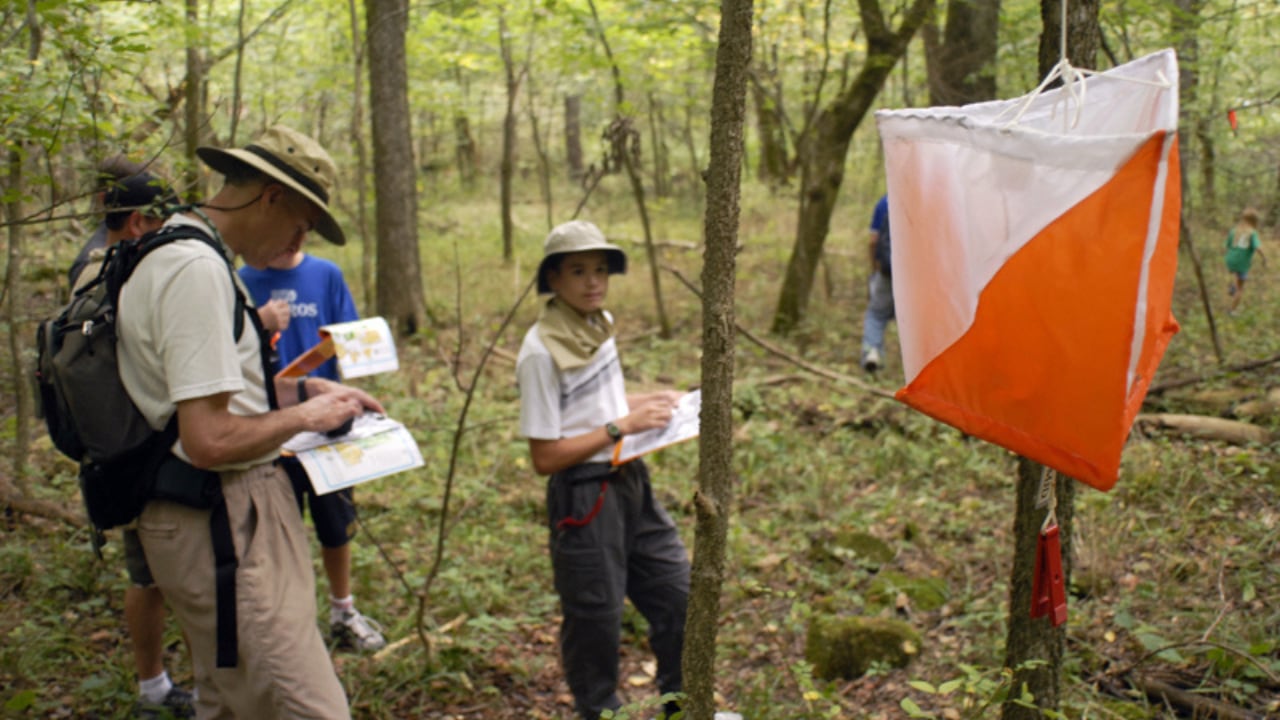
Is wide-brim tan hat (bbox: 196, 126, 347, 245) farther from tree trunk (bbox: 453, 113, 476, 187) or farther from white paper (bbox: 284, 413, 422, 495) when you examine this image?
tree trunk (bbox: 453, 113, 476, 187)

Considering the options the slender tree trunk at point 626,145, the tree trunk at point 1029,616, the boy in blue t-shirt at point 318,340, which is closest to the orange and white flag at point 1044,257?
the tree trunk at point 1029,616

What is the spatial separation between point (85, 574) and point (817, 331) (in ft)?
23.2

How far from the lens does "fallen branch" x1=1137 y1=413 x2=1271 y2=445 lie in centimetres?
516

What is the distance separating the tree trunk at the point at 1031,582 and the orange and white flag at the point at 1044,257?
1.79 ft

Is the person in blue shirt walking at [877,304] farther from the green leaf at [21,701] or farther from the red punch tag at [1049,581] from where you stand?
the green leaf at [21,701]

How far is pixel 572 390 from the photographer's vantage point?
319cm

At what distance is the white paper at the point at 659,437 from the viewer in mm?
3012

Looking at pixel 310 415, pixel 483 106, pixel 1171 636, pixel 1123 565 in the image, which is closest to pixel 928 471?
pixel 1123 565

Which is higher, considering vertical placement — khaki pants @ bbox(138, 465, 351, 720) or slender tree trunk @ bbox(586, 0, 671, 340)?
slender tree trunk @ bbox(586, 0, 671, 340)

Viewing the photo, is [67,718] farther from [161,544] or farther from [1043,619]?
[1043,619]

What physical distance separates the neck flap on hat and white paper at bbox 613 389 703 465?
325 millimetres

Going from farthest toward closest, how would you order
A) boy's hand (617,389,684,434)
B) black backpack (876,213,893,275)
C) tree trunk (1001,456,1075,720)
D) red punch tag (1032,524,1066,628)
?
black backpack (876,213,893,275)
boy's hand (617,389,684,434)
tree trunk (1001,456,1075,720)
red punch tag (1032,524,1066,628)

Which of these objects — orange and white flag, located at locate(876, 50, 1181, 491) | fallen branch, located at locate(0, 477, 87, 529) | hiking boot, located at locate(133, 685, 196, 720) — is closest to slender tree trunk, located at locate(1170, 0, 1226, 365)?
orange and white flag, located at locate(876, 50, 1181, 491)

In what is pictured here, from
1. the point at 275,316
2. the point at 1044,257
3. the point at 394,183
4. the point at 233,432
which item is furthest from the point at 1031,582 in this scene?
the point at 394,183
